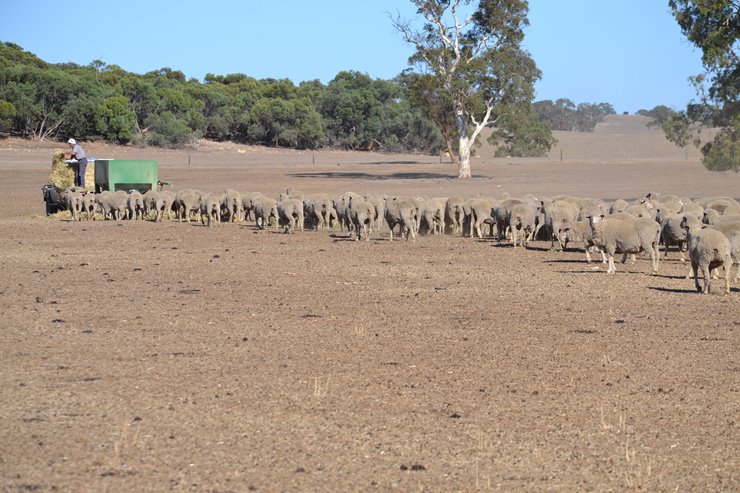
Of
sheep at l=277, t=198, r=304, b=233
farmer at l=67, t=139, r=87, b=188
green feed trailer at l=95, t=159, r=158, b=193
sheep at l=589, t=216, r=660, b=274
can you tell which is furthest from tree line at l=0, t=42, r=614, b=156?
sheep at l=589, t=216, r=660, b=274

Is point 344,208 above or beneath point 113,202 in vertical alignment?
above

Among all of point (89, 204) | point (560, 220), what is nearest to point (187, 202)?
point (89, 204)

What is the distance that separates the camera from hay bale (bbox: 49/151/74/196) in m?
34.8

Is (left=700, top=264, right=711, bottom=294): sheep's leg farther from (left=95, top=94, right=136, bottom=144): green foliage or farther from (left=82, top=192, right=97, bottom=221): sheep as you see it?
(left=95, top=94, right=136, bottom=144): green foliage

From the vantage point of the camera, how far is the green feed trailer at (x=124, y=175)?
117 ft

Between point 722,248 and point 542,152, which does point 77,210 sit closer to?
point 722,248

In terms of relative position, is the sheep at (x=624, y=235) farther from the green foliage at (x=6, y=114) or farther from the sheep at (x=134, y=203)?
the green foliage at (x=6, y=114)

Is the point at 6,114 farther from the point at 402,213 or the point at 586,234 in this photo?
the point at 586,234

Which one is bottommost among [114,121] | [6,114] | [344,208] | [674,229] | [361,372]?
[361,372]

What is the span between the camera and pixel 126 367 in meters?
12.0

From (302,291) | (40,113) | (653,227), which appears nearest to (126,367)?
(302,291)

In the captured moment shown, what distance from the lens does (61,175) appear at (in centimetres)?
3497

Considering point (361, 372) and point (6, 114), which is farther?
point (6, 114)

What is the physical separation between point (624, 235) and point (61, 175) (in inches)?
813
